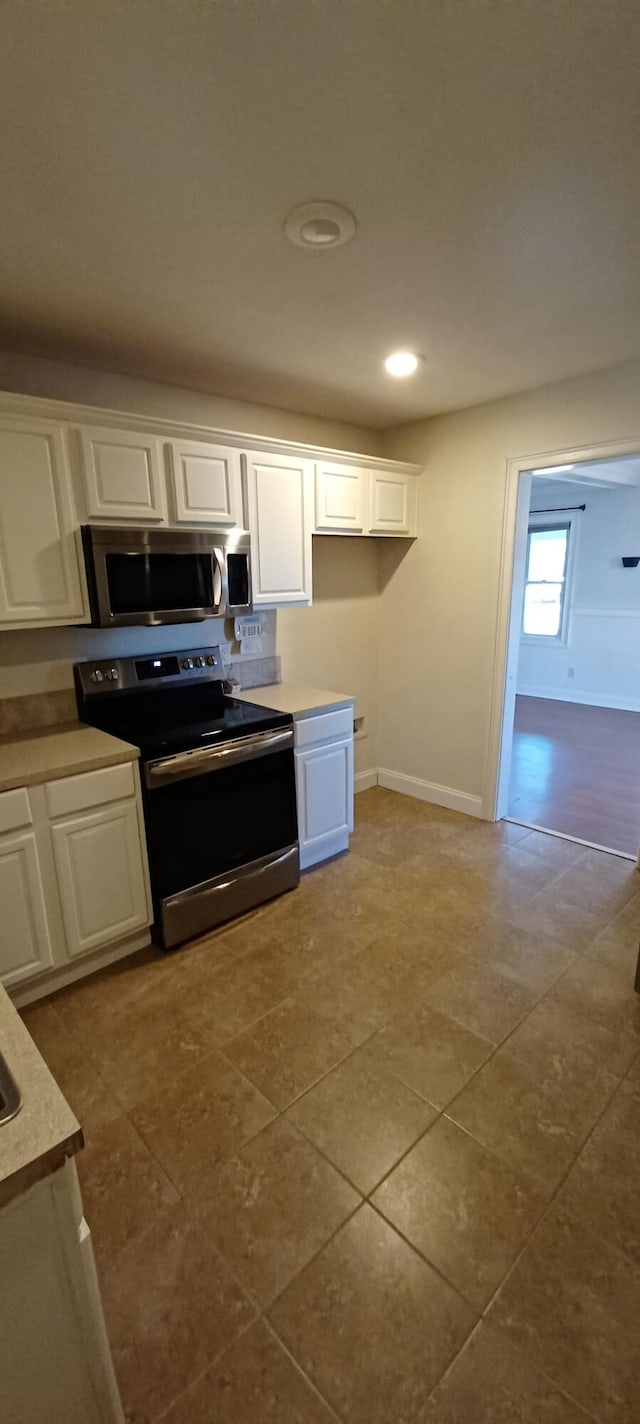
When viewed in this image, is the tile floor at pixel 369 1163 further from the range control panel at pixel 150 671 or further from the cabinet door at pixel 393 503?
the cabinet door at pixel 393 503

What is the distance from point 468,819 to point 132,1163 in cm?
262

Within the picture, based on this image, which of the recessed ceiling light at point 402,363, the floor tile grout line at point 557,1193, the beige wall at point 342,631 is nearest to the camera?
the floor tile grout line at point 557,1193

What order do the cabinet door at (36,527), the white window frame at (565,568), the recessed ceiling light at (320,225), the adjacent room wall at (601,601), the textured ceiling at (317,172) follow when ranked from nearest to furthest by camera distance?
the textured ceiling at (317,172) < the recessed ceiling light at (320,225) < the cabinet door at (36,527) < the adjacent room wall at (601,601) < the white window frame at (565,568)

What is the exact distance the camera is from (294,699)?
3.05 meters

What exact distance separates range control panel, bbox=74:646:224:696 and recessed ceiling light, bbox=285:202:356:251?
171 cm

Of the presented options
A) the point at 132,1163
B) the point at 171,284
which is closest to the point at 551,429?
the point at 171,284

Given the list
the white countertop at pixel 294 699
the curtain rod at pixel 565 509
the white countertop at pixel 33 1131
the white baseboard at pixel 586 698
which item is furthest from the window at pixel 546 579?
the white countertop at pixel 33 1131

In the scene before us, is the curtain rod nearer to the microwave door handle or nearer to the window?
the window

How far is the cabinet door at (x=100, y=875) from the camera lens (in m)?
2.15

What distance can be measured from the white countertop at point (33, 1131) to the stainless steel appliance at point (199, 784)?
146 centimetres

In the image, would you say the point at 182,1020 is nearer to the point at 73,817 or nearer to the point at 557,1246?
the point at 73,817

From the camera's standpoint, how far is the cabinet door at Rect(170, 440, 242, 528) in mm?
2455

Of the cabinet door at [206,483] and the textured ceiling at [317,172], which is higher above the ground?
the textured ceiling at [317,172]

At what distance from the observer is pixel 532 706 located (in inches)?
267
